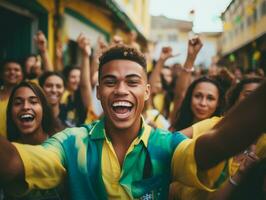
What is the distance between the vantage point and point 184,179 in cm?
209

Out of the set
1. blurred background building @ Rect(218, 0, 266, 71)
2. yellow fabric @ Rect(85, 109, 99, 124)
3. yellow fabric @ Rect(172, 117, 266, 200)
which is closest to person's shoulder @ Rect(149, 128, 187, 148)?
yellow fabric @ Rect(172, 117, 266, 200)

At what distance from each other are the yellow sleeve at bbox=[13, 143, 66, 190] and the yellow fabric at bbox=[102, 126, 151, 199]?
0.73 ft

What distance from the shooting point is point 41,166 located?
202cm

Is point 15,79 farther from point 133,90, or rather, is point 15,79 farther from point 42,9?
point 42,9

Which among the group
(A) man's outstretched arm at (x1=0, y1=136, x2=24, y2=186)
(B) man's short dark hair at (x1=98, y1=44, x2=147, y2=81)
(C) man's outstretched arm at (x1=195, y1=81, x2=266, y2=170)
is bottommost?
(A) man's outstretched arm at (x1=0, y1=136, x2=24, y2=186)

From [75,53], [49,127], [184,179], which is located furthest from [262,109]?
[75,53]

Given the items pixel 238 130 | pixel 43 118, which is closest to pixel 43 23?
pixel 43 118

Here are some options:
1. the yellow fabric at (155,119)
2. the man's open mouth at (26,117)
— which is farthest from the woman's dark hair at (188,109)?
the man's open mouth at (26,117)

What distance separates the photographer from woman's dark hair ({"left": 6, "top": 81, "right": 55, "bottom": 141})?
358cm

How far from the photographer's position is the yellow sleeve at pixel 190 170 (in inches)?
77.9

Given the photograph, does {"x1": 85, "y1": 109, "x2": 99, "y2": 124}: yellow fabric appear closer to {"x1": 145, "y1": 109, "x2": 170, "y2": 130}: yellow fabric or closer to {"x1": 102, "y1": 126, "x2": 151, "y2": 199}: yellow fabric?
{"x1": 145, "y1": 109, "x2": 170, "y2": 130}: yellow fabric

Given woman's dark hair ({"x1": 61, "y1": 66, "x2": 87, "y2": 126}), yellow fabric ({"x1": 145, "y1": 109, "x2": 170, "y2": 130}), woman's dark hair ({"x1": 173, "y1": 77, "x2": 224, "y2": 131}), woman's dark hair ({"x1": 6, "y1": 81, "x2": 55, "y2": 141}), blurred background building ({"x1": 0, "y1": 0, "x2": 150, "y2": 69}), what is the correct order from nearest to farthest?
1. woman's dark hair ({"x1": 6, "y1": 81, "x2": 55, "y2": 141})
2. woman's dark hair ({"x1": 173, "y1": 77, "x2": 224, "y2": 131})
3. yellow fabric ({"x1": 145, "y1": 109, "x2": 170, "y2": 130})
4. woman's dark hair ({"x1": 61, "y1": 66, "x2": 87, "y2": 126})
5. blurred background building ({"x1": 0, "y1": 0, "x2": 150, "y2": 69})

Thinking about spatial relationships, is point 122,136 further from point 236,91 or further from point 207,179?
point 236,91

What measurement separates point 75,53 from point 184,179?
32.2 ft
